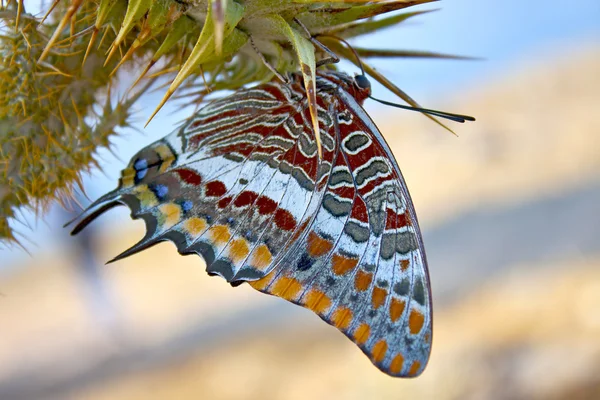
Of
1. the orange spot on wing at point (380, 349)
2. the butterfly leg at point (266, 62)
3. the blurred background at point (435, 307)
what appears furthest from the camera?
the blurred background at point (435, 307)

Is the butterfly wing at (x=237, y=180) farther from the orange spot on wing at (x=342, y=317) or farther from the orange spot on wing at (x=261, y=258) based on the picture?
the orange spot on wing at (x=342, y=317)

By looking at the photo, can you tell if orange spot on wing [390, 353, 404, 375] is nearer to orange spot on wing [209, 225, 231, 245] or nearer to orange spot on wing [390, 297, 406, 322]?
orange spot on wing [390, 297, 406, 322]

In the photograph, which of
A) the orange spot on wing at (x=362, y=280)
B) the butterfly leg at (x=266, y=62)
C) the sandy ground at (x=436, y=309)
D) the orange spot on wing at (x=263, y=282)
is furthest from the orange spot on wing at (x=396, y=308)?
the sandy ground at (x=436, y=309)

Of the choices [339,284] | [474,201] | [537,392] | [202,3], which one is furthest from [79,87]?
[474,201]

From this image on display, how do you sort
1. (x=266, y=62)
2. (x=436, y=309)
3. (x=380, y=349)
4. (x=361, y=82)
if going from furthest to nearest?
(x=436, y=309) < (x=380, y=349) < (x=361, y=82) < (x=266, y=62)

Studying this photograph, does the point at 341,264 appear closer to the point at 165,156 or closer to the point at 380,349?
the point at 380,349

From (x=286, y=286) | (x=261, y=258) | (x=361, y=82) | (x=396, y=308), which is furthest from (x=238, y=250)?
(x=361, y=82)

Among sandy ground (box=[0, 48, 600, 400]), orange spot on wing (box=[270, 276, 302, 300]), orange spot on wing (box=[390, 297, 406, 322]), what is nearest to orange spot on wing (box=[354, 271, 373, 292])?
orange spot on wing (box=[390, 297, 406, 322])

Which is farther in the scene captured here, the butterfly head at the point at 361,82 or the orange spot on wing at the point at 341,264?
the orange spot on wing at the point at 341,264
